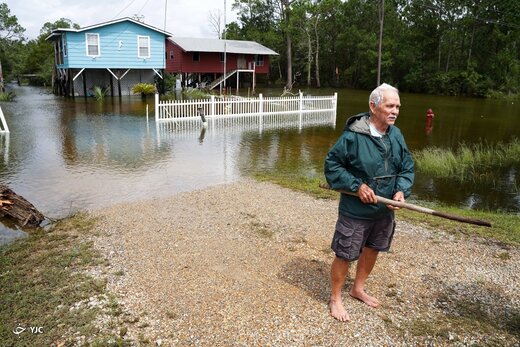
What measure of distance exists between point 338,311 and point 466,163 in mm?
9197

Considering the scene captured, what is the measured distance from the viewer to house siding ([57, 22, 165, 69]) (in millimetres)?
26922

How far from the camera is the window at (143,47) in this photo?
1127 inches

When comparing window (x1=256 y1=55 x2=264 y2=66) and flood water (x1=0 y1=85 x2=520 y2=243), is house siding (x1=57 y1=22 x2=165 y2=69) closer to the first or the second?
flood water (x1=0 y1=85 x2=520 y2=243)

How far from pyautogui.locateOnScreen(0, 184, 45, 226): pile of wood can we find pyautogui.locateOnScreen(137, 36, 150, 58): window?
2411 centimetres

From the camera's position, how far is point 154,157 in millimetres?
11289

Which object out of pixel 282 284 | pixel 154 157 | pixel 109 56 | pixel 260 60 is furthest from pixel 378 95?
pixel 260 60

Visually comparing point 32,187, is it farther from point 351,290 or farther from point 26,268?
point 351,290

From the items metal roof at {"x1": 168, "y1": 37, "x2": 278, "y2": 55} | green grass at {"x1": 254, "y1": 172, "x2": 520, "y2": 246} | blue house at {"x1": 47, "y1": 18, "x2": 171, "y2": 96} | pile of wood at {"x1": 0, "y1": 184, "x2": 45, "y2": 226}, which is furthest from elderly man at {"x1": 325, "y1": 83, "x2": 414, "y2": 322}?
metal roof at {"x1": 168, "y1": 37, "x2": 278, "y2": 55}

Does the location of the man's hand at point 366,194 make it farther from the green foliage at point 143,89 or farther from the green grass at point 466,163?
the green foliage at point 143,89

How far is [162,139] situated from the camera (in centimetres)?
1380

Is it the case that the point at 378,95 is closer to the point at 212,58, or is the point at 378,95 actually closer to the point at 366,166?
the point at 366,166

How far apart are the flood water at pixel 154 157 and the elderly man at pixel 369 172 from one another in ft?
15.8

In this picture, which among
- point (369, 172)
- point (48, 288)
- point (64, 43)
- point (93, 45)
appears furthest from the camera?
point (64, 43)

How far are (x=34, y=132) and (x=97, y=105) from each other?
963cm
